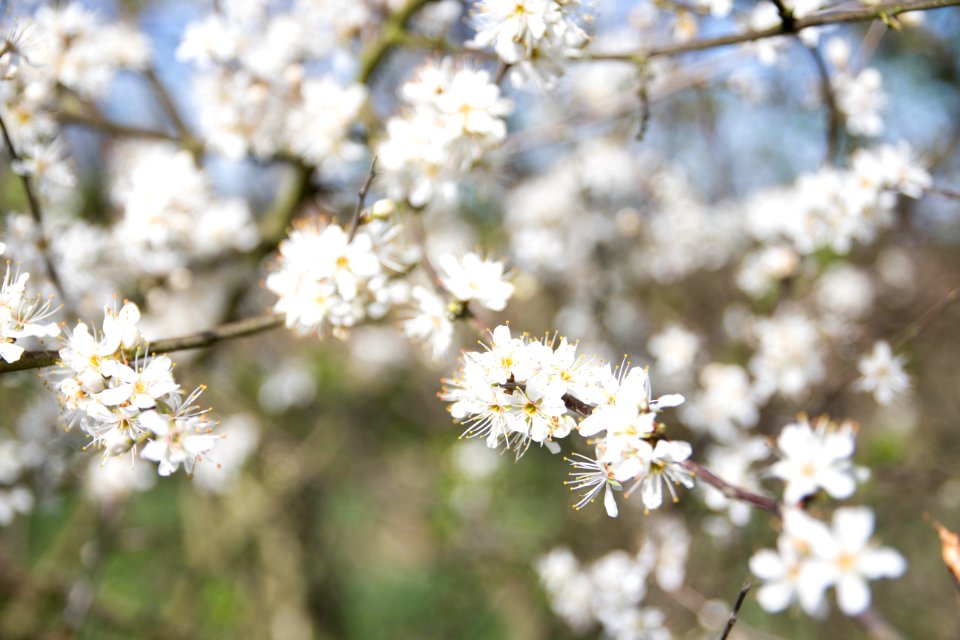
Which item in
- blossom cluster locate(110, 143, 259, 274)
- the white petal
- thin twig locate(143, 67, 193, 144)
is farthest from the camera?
thin twig locate(143, 67, 193, 144)

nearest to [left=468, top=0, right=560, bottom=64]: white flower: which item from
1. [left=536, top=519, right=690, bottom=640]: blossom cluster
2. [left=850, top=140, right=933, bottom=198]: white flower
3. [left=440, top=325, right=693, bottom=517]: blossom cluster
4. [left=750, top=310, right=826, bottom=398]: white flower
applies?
[left=440, top=325, right=693, bottom=517]: blossom cluster

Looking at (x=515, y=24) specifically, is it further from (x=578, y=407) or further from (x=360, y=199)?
(x=578, y=407)

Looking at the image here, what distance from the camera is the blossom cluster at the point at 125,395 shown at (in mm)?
1275

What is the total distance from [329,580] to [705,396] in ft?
13.3

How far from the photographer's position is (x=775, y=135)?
5211 millimetres

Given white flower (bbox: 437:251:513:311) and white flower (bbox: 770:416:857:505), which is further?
white flower (bbox: 437:251:513:311)

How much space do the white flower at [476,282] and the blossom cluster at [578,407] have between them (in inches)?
8.4

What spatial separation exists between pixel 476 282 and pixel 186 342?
658 millimetres

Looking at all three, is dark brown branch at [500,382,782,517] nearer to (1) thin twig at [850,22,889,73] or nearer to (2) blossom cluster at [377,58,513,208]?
(2) blossom cluster at [377,58,513,208]

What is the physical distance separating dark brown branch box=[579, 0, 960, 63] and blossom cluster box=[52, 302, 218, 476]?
126 cm

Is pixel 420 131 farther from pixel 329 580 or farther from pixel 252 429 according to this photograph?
pixel 329 580

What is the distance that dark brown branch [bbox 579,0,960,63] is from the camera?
1431 millimetres

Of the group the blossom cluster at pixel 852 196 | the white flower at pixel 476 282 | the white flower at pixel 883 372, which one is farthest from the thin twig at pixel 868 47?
the white flower at pixel 476 282

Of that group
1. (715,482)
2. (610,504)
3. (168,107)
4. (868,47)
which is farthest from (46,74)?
(868,47)
